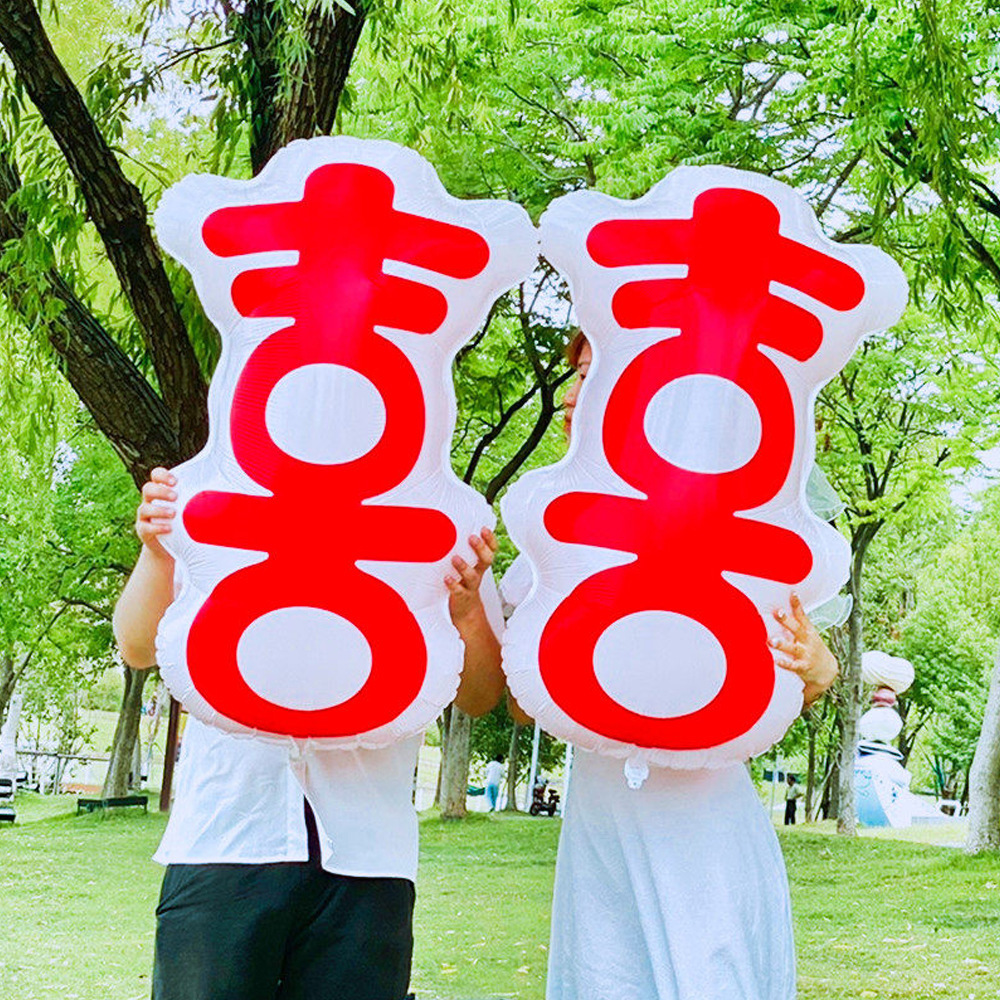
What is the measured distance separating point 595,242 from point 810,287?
0.30m

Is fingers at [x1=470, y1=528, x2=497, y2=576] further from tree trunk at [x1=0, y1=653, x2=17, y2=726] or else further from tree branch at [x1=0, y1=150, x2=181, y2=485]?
tree trunk at [x1=0, y1=653, x2=17, y2=726]

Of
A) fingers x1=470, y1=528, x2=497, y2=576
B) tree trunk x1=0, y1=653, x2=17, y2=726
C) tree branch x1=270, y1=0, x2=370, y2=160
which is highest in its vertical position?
tree branch x1=270, y1=0, x2=370, y2=160

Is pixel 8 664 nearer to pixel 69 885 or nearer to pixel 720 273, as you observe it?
pixel 69 885

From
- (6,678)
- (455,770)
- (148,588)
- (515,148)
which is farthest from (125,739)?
(148,588)

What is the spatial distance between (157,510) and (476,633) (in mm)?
467

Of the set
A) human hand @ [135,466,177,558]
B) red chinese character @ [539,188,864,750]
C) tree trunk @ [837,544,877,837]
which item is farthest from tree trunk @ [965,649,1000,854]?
human hand @ [135,466,177,558]

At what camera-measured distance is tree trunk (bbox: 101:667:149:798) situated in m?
18.3

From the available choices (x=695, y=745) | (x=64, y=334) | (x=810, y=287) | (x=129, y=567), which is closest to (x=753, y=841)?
(x=695, y=745)

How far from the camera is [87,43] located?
474cm

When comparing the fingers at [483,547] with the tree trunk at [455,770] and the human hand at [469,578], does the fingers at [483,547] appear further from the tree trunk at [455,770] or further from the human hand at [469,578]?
the tree trunk at [455,770]

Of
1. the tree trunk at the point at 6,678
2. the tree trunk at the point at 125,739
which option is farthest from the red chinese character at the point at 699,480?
the tree trunk at the point at 6,678

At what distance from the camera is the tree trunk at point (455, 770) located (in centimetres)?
1470

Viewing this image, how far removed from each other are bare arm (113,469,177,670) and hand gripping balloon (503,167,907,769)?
47 cm

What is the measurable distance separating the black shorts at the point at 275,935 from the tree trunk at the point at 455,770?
12591 millimetres
